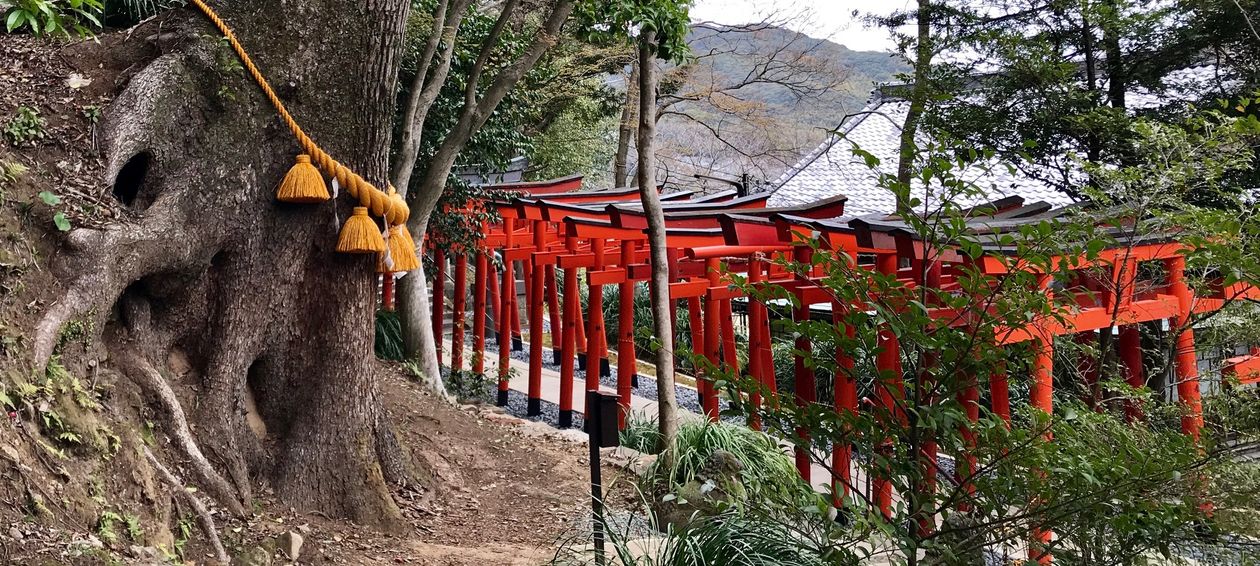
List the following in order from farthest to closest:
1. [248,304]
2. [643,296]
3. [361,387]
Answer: [643,296], [361,387], [248,304]

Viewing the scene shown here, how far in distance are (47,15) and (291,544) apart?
99.8 inches

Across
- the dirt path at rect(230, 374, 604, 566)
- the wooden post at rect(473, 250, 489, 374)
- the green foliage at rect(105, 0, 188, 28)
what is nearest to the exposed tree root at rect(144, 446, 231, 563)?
the dirt path at rect(230, 374, 604, 566)

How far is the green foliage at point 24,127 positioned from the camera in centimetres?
414

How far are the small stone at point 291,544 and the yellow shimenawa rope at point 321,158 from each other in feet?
4.99

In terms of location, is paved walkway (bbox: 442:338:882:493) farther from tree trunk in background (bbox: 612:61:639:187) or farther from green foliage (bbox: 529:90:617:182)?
green foliage (bbox: 529:90:617:182)

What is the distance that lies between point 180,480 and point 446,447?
2.64 meters

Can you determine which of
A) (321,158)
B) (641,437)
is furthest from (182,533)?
(641,437)

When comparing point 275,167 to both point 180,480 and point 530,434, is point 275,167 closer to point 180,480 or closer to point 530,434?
point 180,480

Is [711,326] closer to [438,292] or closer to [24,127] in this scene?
[438,292]

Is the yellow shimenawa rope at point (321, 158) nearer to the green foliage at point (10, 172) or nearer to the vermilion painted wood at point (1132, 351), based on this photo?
the green foliage at point (10, 172)

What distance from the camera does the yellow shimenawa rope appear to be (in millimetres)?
4664

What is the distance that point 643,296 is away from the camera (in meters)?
16.8

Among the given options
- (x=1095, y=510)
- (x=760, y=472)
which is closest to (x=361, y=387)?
(x=760, y=472)

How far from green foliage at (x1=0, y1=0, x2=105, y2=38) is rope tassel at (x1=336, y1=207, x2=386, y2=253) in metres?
1.40
